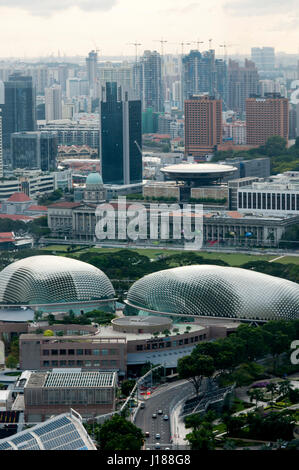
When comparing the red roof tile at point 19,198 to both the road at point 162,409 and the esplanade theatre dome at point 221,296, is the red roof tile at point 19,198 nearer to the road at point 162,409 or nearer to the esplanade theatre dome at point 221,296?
the esplanade theatre dome at point 221,296

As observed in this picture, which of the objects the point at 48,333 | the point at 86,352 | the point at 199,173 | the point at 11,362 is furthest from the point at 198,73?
the point at 86,352

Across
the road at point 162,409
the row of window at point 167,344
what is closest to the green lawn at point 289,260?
the row of window at point 167,344

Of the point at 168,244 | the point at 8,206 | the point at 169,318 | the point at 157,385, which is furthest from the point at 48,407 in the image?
the point at 8,206

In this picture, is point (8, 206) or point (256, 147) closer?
point (8, 206)

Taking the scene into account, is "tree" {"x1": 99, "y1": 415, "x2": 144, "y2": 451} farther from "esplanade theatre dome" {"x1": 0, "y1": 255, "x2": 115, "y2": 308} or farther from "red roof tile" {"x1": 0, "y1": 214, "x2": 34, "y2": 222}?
"red roof tile" {"x1": 0, "y1": 214, "x2": 34, "y2": 222}

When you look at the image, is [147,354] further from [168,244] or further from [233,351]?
[168,244]

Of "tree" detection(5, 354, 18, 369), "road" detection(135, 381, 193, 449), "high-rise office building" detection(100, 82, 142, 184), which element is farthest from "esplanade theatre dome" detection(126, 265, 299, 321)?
"high-rise office building" detection(100, 82, 142, 184)

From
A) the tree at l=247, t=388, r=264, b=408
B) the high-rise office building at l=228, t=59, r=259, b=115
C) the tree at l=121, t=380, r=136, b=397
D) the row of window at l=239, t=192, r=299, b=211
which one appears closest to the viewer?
the tree at l=247, t=388, r=264, b=408
